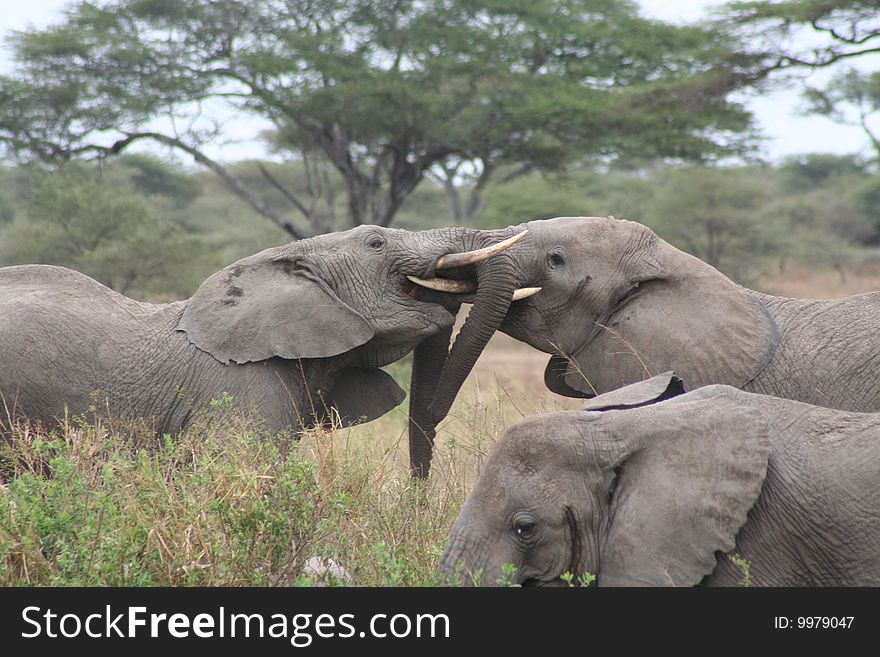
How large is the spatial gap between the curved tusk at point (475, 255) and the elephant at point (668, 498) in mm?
1446

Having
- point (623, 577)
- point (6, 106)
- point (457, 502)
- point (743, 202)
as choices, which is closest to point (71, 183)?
point (6, 106)

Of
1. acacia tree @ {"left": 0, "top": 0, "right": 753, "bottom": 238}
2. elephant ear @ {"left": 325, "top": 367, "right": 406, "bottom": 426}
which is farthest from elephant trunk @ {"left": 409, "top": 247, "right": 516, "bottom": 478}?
acacia tree @ {"left": 0, "top": 0, "right": 753, "bottom": 238}

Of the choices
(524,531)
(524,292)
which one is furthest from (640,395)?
(524,292)

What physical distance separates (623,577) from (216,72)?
579 inches

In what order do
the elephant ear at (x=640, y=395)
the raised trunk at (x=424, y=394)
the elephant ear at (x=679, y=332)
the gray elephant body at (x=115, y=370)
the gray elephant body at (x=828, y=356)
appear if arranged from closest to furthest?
1. the elephant ear at (x=640, y=395)
2. the gray elephant body at (x=828, y=356)
3. the elephant ear at (x=679, y=332)
4. the gray elephant body at (x=115, y=370)
5. the raised trunk at (x=424, y=394)

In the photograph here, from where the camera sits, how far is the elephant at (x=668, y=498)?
9.34ft

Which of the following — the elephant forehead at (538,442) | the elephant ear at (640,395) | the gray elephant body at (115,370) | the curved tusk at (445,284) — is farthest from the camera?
the curved tusk at (445,284)

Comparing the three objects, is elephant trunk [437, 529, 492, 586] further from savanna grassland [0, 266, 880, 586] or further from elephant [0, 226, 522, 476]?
elephant [0, 226, 522, 476]

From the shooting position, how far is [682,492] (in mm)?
2828

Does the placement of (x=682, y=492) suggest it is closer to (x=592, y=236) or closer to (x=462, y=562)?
(x=462, y=562)

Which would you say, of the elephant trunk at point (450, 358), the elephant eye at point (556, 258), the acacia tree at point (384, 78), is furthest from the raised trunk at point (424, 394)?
the acacia tree at point (384, 78)

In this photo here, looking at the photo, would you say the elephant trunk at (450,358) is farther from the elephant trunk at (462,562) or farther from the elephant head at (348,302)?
the elephant trunk at (462,562)

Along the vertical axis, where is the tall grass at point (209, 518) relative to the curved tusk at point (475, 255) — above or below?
below
